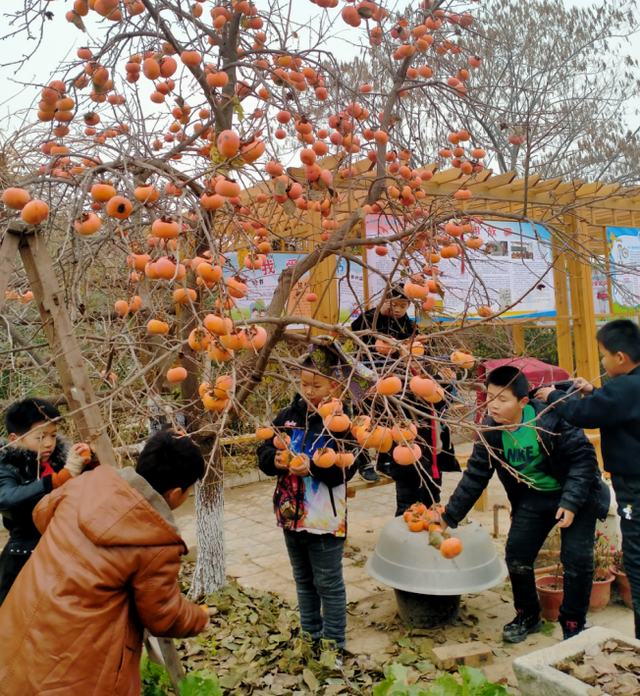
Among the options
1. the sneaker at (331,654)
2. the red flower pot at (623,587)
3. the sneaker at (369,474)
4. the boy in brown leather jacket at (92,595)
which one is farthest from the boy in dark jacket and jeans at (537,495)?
the sneaker at (369,474)

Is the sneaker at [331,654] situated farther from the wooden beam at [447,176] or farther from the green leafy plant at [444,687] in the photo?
the wooden beam at [447,176]

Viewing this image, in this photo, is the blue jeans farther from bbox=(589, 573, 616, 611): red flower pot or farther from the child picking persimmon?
bbox=(589, 573, 616, 611): red flower pot

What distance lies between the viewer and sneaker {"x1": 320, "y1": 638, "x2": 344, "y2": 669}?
2.61m

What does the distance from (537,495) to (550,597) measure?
0.69 m

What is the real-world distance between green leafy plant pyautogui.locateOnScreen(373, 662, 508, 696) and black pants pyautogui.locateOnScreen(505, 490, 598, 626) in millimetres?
894

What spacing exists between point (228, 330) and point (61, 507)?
69 cm

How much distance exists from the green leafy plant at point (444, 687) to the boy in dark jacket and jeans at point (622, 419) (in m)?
0.90

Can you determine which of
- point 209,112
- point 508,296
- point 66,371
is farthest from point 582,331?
point 66,371

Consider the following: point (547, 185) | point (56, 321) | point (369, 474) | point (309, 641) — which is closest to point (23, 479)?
point (56, 321)

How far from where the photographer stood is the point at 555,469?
2.93m

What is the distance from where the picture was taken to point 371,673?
2662 millimetres

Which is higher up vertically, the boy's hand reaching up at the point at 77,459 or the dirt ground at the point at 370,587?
the boy's hand reaching up at the point at 77,459

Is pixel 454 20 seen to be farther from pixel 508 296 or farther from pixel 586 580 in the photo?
pixel 586 580

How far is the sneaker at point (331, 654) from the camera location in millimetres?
2607
